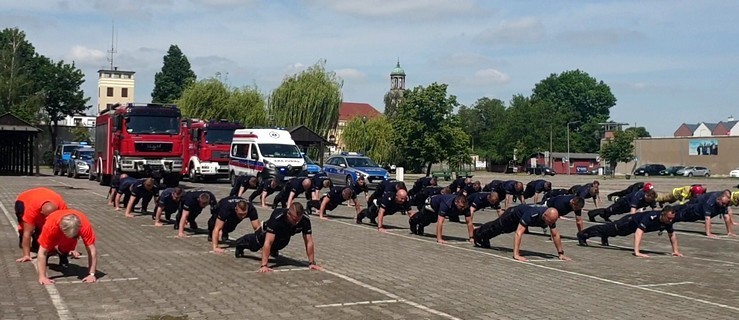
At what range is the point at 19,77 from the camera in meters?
84.6

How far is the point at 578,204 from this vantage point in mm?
17344

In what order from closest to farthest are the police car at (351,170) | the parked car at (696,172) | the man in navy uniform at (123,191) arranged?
the man in navy uniform at (123,191) → the police car at (351,170) → the parked car at (696,172)

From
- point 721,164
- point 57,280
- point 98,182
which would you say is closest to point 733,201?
point 57,280

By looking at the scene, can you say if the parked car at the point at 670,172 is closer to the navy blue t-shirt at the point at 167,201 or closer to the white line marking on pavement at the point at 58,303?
the navy blue t-shirt at the point at 167,201

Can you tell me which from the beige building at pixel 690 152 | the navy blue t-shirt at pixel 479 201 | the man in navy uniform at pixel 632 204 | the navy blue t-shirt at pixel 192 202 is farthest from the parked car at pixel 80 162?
the beige building at pixel 690 152

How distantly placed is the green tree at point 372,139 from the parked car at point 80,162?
121 feet

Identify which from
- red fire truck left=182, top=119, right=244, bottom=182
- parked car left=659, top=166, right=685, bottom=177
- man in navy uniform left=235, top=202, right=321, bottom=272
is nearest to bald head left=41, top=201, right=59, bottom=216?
man in navy uniform left=235, top=202, right=321, bottom=272

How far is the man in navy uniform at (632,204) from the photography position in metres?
20.9

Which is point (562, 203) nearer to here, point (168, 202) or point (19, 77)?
point (168, 202)

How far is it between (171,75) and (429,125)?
6979cm

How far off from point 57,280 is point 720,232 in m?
16.7

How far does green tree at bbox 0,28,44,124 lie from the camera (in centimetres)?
8100

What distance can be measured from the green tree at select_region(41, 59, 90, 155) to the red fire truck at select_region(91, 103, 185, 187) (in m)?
61.3

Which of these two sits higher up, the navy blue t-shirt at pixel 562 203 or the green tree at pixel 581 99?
the green tree at pixel 581 99
